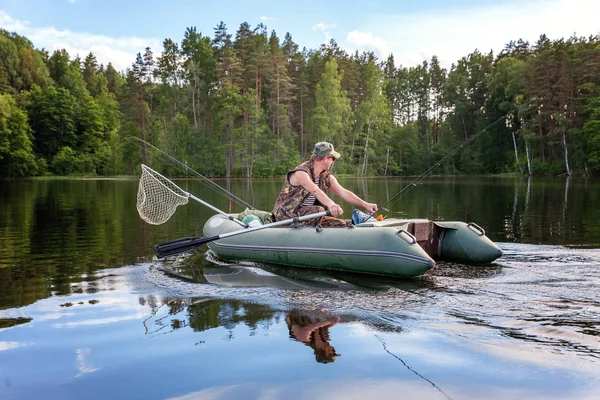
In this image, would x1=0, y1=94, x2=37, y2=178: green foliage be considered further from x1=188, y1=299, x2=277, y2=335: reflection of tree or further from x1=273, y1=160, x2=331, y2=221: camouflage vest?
x1=188, y1=299, x2=277, y2=335: reflection of tree

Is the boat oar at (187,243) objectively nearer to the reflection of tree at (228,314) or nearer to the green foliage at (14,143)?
→ the reflection of tree at (228,314)

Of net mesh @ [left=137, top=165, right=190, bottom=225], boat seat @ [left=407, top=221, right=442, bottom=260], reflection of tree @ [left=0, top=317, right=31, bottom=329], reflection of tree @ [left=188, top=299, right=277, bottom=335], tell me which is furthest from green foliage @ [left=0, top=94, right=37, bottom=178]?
reflection of tree @ [left=188, top=299, right=277, bottom=335]

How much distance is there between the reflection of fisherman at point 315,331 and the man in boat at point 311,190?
2.53 m

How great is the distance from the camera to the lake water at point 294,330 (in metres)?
3.28

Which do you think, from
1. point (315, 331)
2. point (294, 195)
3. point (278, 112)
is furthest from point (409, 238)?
point (278, 112)

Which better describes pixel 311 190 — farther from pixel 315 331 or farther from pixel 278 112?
pixel 278 112

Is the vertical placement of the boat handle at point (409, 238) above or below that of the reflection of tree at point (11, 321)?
above

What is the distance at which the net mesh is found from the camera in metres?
8.05

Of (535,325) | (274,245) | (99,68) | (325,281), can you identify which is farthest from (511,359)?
(99,68)

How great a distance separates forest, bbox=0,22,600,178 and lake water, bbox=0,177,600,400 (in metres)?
39.2

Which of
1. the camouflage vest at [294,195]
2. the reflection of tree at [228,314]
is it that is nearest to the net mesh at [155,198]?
the camouflage vest at [294,195]

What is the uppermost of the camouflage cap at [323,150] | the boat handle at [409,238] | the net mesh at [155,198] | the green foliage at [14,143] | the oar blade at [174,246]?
the green foliage at [14,143]

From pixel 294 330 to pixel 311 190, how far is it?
2991mm

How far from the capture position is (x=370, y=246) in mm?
6094
